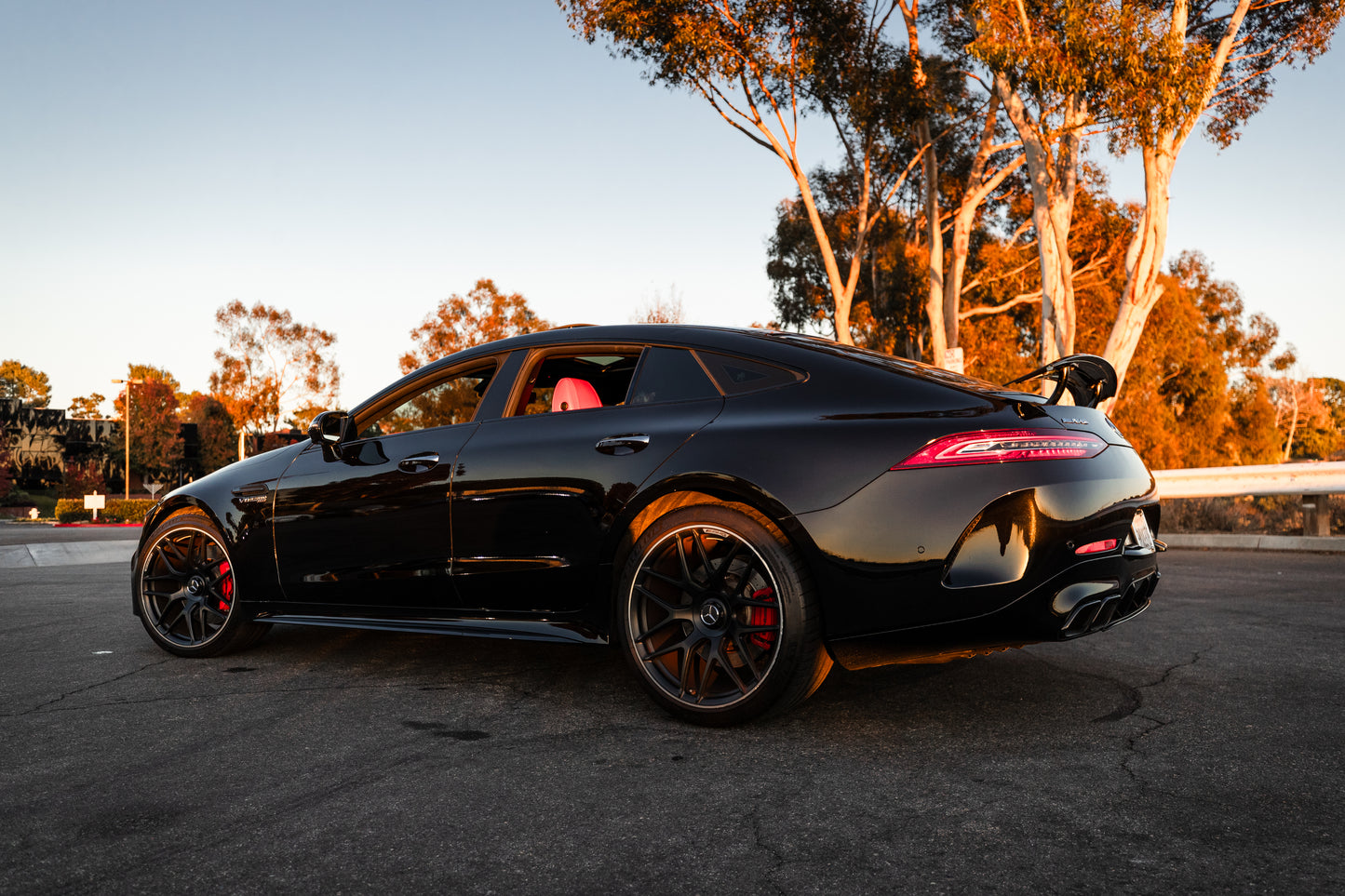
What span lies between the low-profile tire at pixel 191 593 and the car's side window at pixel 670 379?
7.76ft

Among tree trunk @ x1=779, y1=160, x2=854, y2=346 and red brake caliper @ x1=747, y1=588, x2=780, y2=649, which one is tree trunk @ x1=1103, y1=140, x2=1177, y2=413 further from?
red brake caliper @ x1=747, y1=588, x2=780, y2=649

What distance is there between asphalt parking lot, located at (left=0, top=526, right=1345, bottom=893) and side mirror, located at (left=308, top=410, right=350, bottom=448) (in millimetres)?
1062

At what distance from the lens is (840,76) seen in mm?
20719

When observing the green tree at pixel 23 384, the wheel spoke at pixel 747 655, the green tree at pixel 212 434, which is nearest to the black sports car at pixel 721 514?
the wheel spoke at pixel 747 655

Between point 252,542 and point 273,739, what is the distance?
1.57 metres

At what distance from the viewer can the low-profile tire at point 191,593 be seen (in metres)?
4.94

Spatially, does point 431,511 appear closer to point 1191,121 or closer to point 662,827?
point 662,827

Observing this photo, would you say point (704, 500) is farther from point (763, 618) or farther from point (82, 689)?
point (82, 689)

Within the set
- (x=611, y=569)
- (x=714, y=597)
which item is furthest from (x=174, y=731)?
(x=714, y=597)

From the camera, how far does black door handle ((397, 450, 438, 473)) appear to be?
431 cm

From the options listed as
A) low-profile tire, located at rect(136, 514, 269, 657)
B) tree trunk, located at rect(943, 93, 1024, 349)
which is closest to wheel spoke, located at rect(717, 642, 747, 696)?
low-profile tire, located at rect(136, 514, 269, 657)

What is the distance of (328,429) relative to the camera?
187 inches

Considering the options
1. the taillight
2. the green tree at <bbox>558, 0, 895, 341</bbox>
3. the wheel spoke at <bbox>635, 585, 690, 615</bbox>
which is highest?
the green tree at <bbox>558, 0, 895, 341</bbox>

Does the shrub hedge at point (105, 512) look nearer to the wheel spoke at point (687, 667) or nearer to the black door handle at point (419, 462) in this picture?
the black door handle at point (419, 462)
